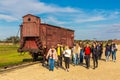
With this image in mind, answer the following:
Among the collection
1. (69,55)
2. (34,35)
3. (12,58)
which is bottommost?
(12,58)

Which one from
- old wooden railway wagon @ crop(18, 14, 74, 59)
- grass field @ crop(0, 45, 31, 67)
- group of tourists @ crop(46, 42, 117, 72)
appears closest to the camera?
group of tourists @ crop(46, 42, 117, 72)

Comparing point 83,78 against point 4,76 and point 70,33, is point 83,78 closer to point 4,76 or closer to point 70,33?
point 4,76

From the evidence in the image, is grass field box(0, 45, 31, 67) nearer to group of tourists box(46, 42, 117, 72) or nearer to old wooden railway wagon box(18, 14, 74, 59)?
old wooden railway wagon box(18, 14, 74, 59)

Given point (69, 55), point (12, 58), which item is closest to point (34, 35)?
point (69, 55)

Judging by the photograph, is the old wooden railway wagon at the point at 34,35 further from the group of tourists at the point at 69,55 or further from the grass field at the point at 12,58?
the group of tourists at the point at 69,55

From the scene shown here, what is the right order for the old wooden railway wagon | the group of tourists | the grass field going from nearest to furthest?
the group of tourists → the old wooden railway wagon → the grass field

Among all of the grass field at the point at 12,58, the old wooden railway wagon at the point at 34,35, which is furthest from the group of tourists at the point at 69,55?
the grass field at the point at 12,58

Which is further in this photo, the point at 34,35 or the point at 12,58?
the point at 12,58

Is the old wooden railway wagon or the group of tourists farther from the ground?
the old wooden railway wagon

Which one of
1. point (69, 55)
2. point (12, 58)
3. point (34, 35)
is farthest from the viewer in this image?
point (12, 58)

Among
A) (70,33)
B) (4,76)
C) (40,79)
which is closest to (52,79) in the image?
(40,79)

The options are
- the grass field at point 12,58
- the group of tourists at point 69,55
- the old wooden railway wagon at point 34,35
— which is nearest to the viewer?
the group of tourists at point 69,55

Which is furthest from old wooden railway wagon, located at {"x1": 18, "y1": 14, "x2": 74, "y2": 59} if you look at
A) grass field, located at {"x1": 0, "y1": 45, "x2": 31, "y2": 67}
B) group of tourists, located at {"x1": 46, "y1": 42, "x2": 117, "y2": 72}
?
group of tourists, located at {"x1": 46, "y1": 42, "x2": 117, "y2": 72}

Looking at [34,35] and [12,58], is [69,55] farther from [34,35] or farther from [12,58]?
[12,58]
